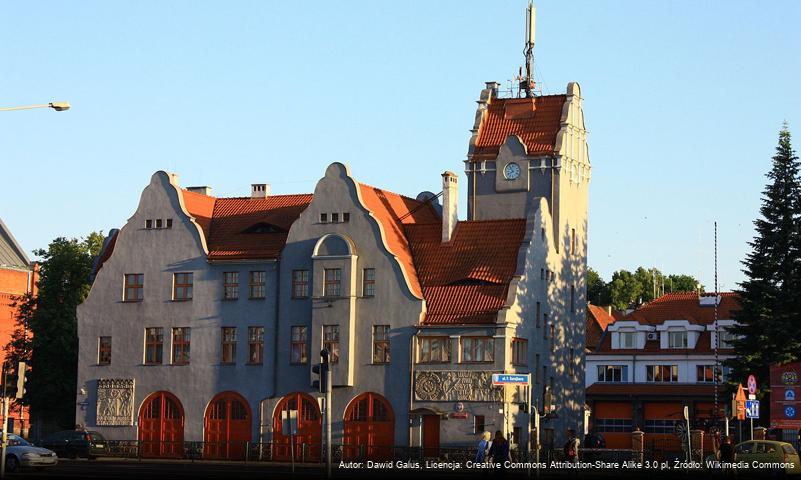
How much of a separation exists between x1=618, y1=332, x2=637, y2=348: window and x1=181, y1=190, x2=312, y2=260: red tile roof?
42.9 m

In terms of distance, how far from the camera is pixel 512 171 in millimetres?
84500

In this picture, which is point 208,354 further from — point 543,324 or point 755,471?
point 755,471

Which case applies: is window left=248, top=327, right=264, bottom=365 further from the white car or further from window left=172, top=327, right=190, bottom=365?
the white car

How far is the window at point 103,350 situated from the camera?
83.8 m

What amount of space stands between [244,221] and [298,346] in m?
8.97

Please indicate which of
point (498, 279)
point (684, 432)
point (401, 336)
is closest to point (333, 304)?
point (401, 336)

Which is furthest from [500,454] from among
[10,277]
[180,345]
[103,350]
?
[10,277]

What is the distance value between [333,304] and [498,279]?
8.93m

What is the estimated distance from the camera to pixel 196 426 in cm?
8050

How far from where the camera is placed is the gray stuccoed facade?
75.8m

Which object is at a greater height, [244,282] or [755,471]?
[244,282]

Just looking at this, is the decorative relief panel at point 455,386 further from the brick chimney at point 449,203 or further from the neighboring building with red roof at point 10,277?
the neighboring building with red roof at point 10,277

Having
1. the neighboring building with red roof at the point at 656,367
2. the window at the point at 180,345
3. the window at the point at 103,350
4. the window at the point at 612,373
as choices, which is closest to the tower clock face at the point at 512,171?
the window at the point at 180,345

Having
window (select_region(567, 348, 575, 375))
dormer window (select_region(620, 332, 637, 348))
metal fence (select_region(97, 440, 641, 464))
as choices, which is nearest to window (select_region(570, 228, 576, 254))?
window (select_region(567, 348, 575, 375))
